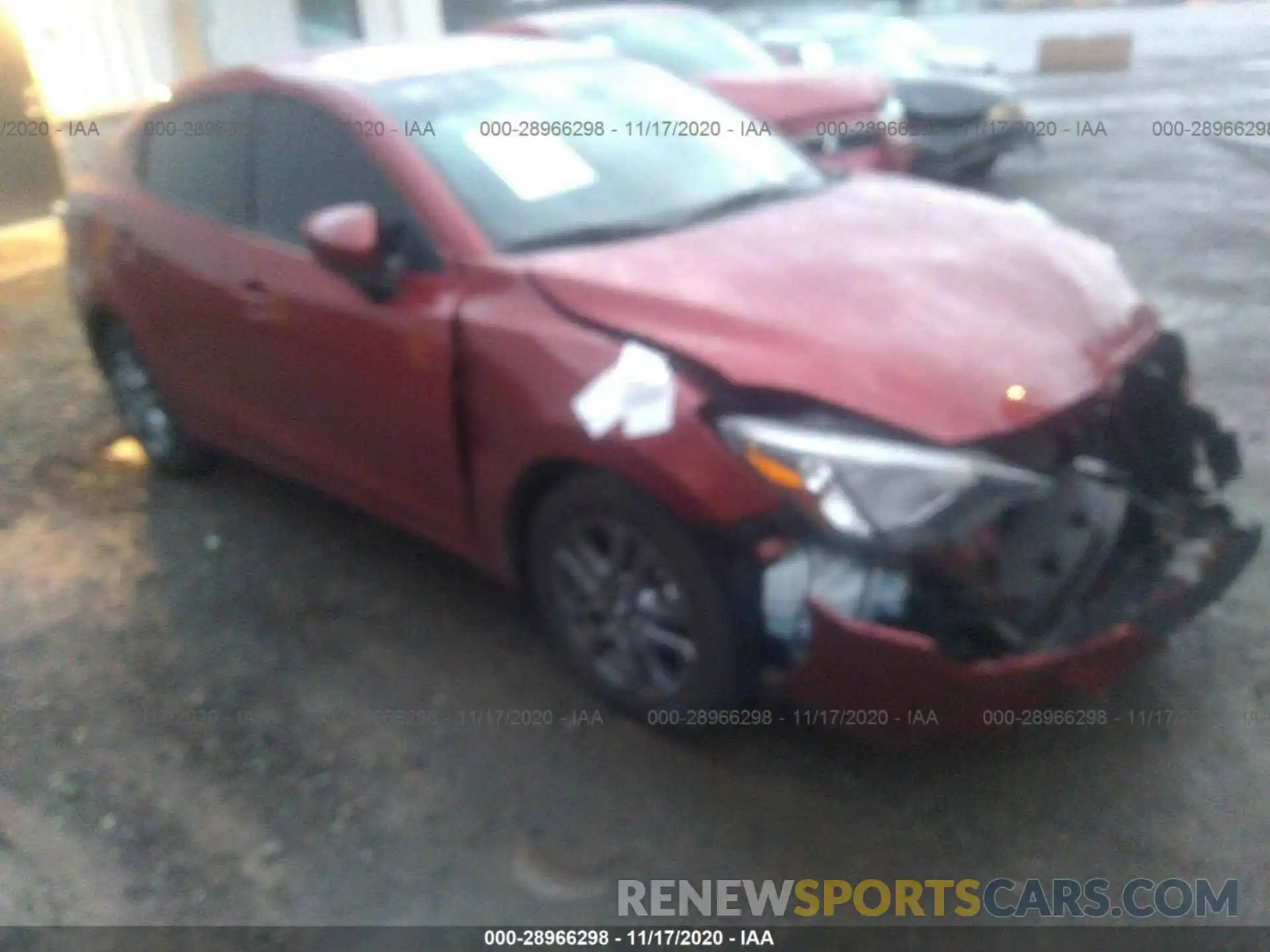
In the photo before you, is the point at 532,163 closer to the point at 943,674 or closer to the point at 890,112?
the point at 943,674

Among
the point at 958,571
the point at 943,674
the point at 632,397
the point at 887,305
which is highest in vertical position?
the point at 887,305

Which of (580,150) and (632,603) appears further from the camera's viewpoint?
(580,150)

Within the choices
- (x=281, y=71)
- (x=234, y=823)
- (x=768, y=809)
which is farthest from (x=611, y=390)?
(x=281, y=71)

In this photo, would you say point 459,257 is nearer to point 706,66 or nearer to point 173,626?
point 173,626

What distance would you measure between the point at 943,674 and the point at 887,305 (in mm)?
900

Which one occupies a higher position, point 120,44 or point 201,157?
point 201,157

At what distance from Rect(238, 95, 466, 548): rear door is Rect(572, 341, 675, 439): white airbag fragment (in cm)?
53

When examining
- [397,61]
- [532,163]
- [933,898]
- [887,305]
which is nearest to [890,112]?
[397,61]

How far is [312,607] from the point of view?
3.68 meters

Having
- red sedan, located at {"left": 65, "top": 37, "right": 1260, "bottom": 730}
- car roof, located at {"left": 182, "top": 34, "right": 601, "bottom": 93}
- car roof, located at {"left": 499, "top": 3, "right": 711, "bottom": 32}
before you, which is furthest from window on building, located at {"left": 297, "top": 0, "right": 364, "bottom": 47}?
red sedan, located at {"left": 65, "top": 37, "right": 1260, "bottom": 730}

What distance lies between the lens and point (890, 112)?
20.6 ft

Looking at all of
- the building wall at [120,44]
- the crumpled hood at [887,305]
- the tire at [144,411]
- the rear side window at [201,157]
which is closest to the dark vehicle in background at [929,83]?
the building wall at [120,44]

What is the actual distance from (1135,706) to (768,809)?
3.39 feet

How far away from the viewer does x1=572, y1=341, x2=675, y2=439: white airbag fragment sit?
99.0 inches
